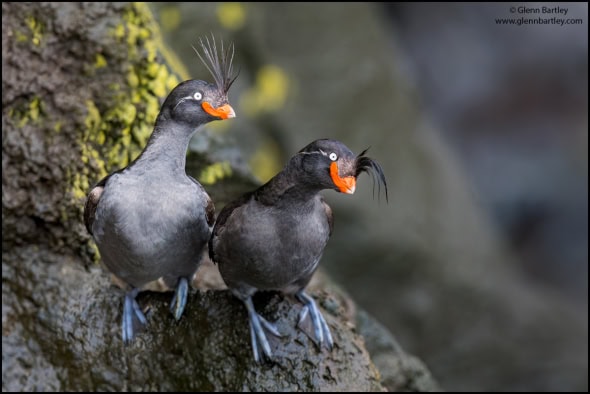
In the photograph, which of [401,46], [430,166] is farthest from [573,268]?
[401,46]

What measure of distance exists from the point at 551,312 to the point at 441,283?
1849mm

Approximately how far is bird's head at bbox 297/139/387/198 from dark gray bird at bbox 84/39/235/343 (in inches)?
21.0

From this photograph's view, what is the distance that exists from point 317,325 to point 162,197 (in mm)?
1238

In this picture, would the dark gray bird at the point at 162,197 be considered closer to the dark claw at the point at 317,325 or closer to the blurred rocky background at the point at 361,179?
the blurred rocky background at the point at 361,179

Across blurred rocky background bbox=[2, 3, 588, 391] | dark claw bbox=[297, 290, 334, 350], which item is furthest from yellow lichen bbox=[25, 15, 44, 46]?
dark claw bbox=[297, 290, 334, 350]

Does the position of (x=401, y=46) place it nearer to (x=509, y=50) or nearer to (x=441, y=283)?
(x=509, y=50)

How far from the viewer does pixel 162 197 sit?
14.1ft

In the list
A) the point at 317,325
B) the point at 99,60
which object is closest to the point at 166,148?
the point at 317,325

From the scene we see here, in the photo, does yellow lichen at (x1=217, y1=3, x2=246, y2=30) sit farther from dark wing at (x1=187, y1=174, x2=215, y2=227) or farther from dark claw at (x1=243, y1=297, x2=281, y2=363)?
dark claw at (x1=243, y1=297, x2=281, y2=363)

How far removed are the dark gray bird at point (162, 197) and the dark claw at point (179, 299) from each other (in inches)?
9.4

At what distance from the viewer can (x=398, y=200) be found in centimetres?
948

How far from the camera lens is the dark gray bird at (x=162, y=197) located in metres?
4.20

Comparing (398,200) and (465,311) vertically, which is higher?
(398,200)

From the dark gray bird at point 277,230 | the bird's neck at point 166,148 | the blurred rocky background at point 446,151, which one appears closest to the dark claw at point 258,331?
the dark gray bird at point 277,230
